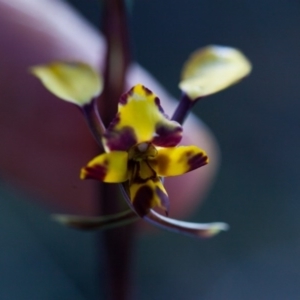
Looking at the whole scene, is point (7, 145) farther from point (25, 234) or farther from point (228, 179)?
point (228, 179)

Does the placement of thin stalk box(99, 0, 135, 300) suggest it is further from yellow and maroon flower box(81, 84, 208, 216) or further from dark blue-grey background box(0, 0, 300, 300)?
dark blue-grey background box(0, 0, 300, 300)

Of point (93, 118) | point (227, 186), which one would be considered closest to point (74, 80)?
point (93, 118)

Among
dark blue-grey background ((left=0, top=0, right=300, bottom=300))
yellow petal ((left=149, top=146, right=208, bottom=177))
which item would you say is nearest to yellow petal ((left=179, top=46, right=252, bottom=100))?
yellow petal ((left=149, top=146, right=208, bottom=177))

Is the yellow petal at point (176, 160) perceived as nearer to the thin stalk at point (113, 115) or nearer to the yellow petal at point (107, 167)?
the yellow petal at point (107, 167)

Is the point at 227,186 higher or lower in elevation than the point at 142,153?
lower

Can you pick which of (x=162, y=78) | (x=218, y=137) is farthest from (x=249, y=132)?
(x=162, y=78)

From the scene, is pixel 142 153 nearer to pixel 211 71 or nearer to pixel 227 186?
pixel 211 71
